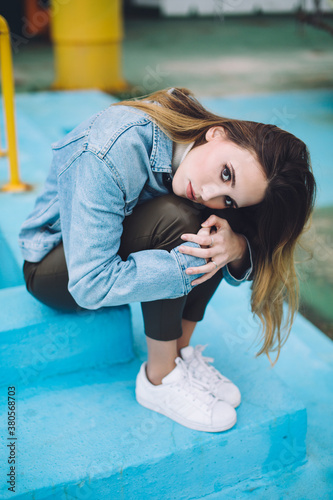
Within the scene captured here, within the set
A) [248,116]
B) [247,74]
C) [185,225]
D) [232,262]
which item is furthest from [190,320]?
[247,74]

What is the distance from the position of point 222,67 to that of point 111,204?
653 cm

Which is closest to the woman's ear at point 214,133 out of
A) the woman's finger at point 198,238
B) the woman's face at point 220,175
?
the woman's face at point 220,175

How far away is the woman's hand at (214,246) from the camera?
1158 mm

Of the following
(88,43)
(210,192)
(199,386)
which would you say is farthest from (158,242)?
(88,43)

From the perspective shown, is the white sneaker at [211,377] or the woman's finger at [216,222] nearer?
the woman's finger at [216,222]

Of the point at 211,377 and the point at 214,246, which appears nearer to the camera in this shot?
the point at 214,246

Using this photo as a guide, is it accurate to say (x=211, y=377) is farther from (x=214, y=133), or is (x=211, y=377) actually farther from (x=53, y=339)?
(x=214, y=133)

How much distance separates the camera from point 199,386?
1291 millimetres

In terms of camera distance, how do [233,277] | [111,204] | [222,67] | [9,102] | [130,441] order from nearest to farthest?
1. [111,204]
2. [130,441]
3. [233,277]
4. [9,102]
5. [222,67]

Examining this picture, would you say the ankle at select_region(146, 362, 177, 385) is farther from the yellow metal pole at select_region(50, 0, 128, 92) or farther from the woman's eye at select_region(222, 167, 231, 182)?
the yellow metal pole at select_region(50, 0, 128, 92)

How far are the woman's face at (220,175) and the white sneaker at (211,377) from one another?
17.1 inches

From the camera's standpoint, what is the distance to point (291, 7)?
43.9 feet

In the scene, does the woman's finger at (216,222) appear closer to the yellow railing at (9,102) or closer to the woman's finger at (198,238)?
the woman's finger at (198,238)

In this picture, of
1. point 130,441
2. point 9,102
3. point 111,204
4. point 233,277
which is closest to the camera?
point 111,204
